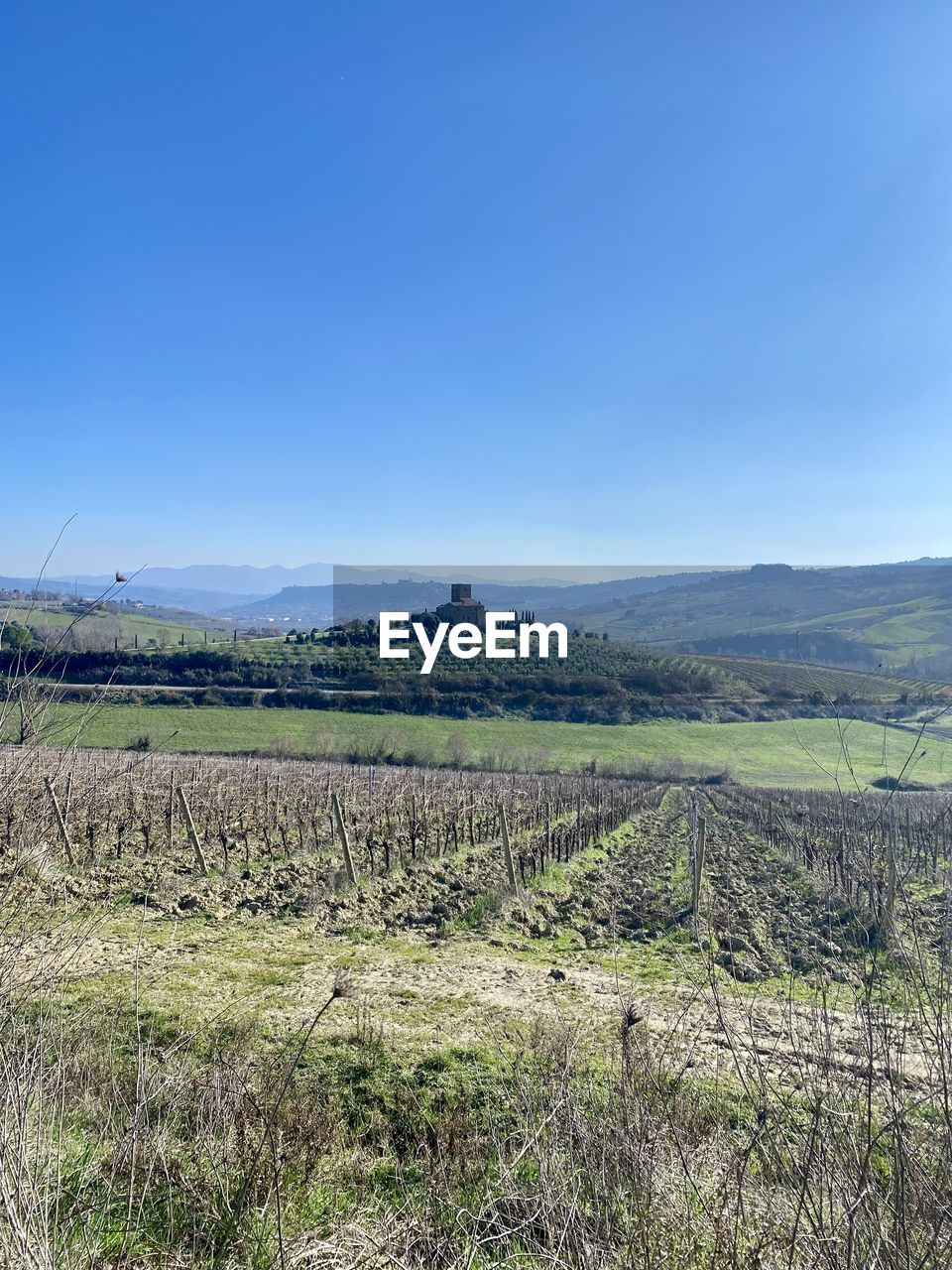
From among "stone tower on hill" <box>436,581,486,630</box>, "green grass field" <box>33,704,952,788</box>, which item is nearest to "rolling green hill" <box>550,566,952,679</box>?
"green grass field" <box>33,704,952,788</box>

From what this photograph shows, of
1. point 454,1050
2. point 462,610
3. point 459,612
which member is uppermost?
point 462,610

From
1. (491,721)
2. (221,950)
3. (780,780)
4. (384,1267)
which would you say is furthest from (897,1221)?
(491,721)

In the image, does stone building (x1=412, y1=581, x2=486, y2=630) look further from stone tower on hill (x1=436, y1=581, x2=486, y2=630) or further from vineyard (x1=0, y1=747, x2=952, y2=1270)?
vineyard (x1=0, y1=747, x2=952, y2=1270)

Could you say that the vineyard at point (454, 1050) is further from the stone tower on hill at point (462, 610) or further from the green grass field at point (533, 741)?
the stone tower on hill at point (462, 610)

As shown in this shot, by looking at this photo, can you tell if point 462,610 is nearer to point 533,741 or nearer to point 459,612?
point 459,612

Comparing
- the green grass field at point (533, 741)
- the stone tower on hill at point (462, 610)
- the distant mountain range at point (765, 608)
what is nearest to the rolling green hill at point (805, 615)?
the distant mountain range at point (765, 608)

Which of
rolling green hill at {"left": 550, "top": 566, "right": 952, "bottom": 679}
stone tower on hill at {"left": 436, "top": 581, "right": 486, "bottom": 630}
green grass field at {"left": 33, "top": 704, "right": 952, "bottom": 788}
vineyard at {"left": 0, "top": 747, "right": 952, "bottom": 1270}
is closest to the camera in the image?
vineyard at {"left": 0, "top": 747, "right": 952, "bottom": 1270}

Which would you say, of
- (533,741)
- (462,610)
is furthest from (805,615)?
(533,741)

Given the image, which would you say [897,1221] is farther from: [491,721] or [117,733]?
[491,721]

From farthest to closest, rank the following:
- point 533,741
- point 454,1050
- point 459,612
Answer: point 459,612 → point 533,741 → point 454,1050
